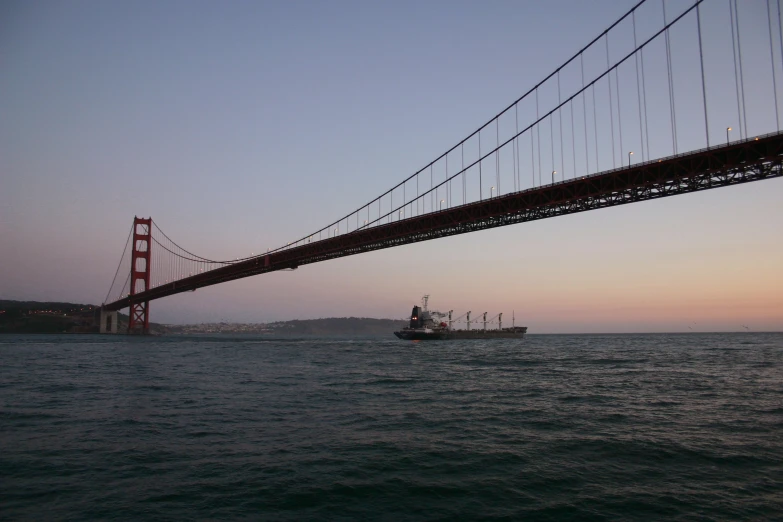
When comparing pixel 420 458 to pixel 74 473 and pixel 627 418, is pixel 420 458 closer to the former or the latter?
pixel 74 473

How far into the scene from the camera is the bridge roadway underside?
85.0ft

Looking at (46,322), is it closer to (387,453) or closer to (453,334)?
(453,334)

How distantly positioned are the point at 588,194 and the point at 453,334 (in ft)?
226

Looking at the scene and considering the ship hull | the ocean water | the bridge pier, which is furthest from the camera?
the bridge pier

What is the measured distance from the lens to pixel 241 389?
20.3 meters

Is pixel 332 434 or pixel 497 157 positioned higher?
pixel 497 157

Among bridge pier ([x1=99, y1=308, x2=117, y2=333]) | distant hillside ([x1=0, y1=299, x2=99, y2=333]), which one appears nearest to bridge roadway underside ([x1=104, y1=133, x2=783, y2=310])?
bridge pier ([x1=99, y1=308, x2=117, y2=333])

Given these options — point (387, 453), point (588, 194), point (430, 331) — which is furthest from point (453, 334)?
point (387, 453)

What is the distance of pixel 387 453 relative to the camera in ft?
34.7

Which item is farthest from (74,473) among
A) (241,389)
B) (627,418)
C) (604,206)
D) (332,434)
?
(604,206)

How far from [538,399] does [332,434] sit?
9.25 metres

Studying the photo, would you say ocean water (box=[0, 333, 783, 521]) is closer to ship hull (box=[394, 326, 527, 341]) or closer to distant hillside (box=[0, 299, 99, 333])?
ship hull (box=[394, 326, 527, 341])

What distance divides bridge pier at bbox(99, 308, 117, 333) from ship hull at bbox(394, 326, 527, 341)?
58.8 metres

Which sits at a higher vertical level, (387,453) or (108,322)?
(108,322)
